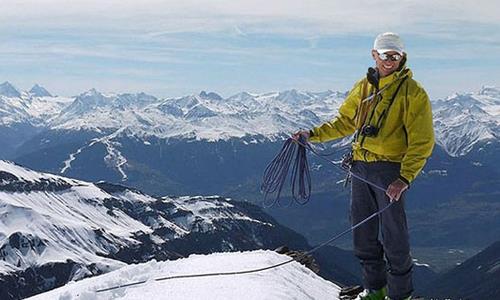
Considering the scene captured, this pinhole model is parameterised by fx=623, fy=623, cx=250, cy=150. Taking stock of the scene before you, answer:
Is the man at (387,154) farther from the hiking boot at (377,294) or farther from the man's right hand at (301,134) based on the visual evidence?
the man's right hand at (301,134)

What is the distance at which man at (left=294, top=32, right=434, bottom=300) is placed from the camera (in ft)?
34.0

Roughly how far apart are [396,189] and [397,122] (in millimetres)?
1152

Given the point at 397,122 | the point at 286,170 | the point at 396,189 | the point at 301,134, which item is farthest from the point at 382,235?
the point at 286,170

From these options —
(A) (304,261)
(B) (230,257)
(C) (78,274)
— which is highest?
(B) (230,257)

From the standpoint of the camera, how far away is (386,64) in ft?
35.2

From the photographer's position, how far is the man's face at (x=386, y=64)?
1067 cm

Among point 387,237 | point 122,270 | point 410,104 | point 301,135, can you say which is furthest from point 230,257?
point 410,104

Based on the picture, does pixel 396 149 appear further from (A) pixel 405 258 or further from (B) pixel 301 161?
(B) pixel 301 161

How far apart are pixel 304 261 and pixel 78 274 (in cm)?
19002

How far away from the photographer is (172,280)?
13.0m

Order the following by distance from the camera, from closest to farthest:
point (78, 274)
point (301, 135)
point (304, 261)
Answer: point (301, 135), point (304, 261), point (78, 274)

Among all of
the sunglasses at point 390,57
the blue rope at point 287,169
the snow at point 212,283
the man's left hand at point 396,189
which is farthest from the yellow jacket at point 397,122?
the snow at point 212,283

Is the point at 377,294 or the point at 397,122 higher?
the point at 397,122

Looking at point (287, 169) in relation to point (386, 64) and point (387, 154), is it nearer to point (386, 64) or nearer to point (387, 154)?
point (387, 154)
